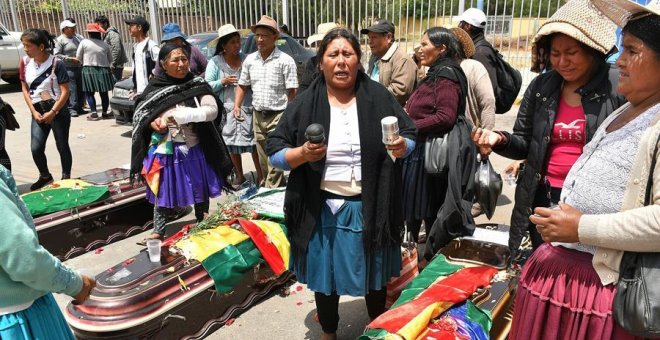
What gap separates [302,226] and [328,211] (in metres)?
0.16

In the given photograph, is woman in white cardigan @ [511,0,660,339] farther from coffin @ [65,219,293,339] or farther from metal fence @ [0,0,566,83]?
metal fence @ [0,0,566,83]

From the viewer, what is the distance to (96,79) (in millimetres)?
10000

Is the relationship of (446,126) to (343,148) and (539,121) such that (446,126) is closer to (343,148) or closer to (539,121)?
(539,121)

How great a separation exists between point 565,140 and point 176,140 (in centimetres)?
295

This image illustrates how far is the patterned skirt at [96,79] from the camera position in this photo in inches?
392

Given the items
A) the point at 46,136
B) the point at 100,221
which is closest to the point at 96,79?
the point at 46,136

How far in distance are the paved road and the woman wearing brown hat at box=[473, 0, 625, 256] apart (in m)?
1.50

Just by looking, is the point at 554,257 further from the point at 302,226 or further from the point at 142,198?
the point at 142,198

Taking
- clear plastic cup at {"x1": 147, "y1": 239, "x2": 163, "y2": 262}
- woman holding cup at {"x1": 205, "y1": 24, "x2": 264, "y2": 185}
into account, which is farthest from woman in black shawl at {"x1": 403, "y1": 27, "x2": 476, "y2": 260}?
woman holding cup at {"x1": 205, "y1": 24, "x2": 264, "y2": 185}

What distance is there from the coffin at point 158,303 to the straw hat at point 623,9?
261 cm

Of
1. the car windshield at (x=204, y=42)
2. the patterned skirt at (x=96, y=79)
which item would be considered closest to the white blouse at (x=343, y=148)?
the car windshield at (x=204, y=42)

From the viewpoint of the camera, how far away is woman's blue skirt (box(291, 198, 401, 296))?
8.78ft

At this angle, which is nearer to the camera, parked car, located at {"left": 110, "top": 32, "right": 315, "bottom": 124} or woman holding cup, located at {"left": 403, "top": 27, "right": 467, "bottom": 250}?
woman holding cup, located at {"left": 403, "top": 27, "right": 467, "bottom": 250}

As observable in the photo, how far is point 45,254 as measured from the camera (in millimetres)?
1784
